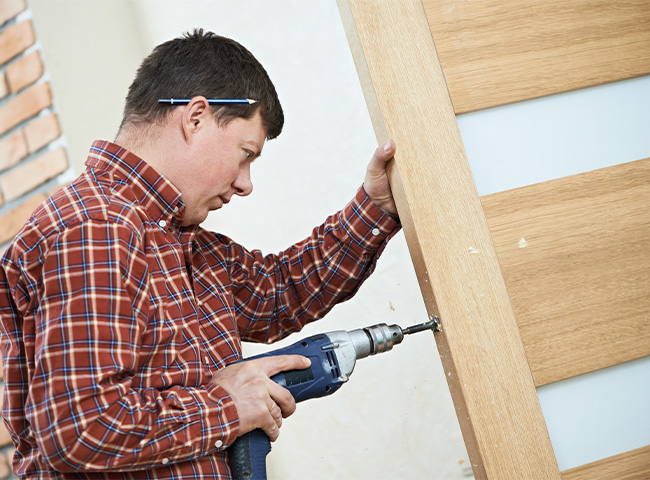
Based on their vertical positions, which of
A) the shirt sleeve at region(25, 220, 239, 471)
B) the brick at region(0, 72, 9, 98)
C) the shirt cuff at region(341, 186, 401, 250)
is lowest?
the shirt sleeve at region(25, 220, 239, 471)

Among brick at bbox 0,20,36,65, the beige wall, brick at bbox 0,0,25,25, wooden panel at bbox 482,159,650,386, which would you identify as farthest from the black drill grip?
brick at bbox 0,0,25,25

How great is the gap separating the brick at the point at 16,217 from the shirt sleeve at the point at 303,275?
2.64 ft

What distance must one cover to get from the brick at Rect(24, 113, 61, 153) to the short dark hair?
74cm

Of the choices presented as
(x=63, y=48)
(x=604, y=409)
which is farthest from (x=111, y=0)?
(x=604, y=409)

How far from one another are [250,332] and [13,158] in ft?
3.30

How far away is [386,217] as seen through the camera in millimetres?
1143

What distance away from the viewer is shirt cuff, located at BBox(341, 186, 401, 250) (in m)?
1.14

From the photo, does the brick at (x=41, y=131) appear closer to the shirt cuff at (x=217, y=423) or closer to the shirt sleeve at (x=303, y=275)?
the shirt sleeve at (x=303, y=275)

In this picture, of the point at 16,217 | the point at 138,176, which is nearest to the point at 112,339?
the point at 138,176

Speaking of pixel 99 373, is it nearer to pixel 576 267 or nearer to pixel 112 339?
pixel 112 339

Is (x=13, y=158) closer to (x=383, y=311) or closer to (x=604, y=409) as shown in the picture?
(x=383, y=311)

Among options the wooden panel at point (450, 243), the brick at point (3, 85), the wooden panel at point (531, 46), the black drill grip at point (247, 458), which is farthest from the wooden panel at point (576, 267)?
the brick at point (3, 85)

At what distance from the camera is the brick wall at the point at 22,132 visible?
69.3 inches

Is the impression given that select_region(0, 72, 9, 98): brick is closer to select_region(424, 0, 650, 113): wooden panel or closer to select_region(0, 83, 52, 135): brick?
select_region(0, 83, 52, 135): brick
